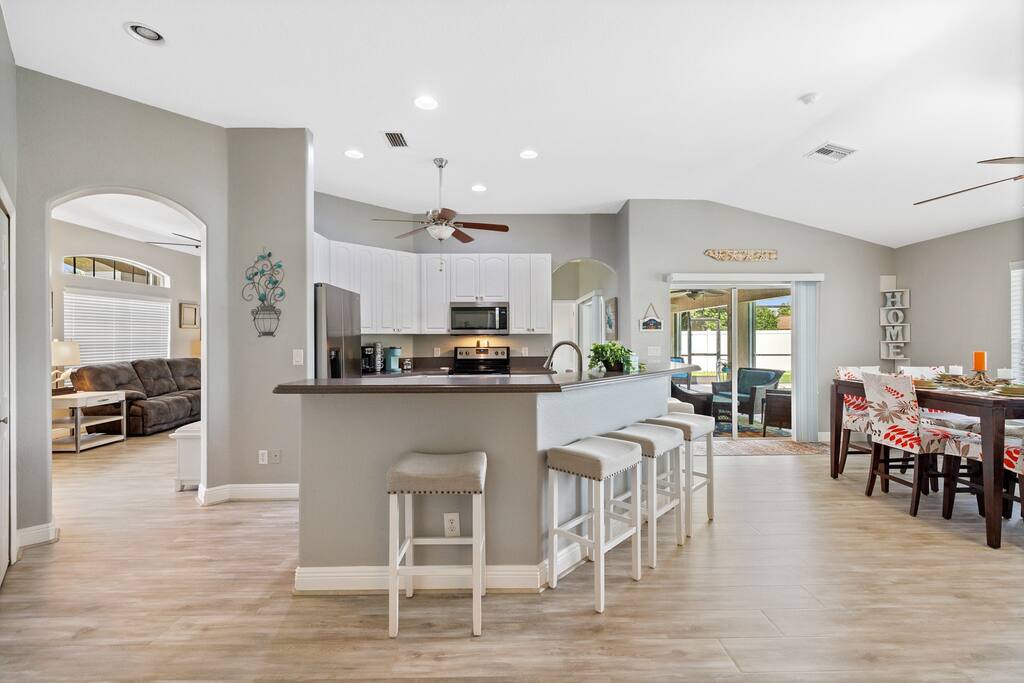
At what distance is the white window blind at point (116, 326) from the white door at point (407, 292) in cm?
473

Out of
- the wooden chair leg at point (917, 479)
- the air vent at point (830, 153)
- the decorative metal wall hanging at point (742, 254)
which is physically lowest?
the wooden chair leg at point (917, 479)

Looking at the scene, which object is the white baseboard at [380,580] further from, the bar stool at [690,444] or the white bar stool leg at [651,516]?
the bar stool at [690,444]

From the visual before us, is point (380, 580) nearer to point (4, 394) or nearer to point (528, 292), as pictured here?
point (4, 394)

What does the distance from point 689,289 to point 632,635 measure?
4.31 meters

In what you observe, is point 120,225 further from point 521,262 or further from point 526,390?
point 526,390

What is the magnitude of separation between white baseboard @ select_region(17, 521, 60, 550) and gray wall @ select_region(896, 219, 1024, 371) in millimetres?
7683

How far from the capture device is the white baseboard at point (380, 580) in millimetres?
2307

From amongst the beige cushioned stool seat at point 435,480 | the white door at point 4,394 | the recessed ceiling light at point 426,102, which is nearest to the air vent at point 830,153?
the recessed ceiling light at point 426,102

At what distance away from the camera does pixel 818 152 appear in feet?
13.1

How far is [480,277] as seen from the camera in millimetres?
5781

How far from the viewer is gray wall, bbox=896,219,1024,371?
4.51 m

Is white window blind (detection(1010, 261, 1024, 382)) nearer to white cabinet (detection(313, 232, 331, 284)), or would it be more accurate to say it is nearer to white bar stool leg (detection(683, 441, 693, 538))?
white bar stool leg (detection(683, 441, 693, 538))

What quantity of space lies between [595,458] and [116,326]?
26.4ft

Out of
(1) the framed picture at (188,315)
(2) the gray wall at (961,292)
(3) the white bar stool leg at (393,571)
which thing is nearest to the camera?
(3) the white bar stool leg at (393,571)
